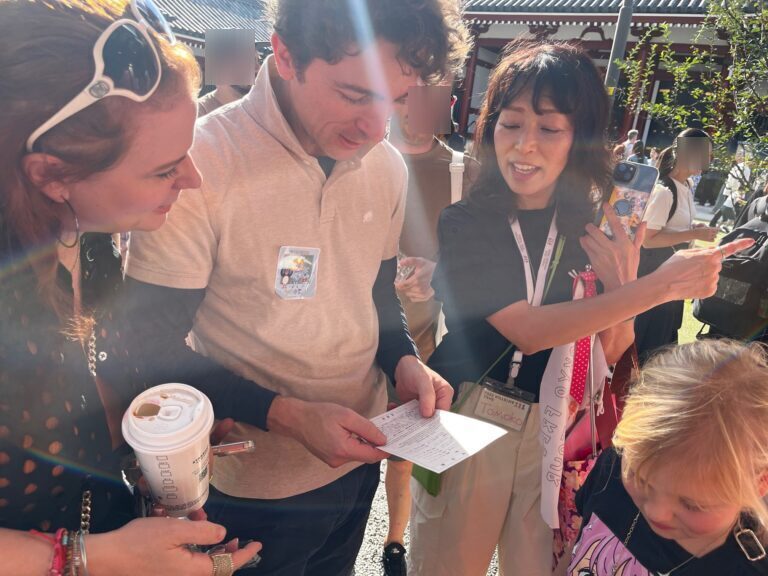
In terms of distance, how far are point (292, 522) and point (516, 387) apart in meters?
0.68

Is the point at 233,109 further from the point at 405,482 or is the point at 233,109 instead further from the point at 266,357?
the point at 405,482

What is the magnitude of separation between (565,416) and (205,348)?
0.91 metres

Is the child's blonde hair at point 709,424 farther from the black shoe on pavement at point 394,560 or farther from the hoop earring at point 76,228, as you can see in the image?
the black shoe on pavement at point 394,560

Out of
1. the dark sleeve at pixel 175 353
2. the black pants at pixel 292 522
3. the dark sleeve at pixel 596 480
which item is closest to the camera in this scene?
the dark sleeve at pixel 175 353

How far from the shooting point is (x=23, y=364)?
2.56ft

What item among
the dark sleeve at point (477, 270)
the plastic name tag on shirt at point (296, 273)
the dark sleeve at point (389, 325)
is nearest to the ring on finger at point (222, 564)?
the plastic name tag on shirt at point (296, 273)

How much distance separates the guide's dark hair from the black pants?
878 millimetres

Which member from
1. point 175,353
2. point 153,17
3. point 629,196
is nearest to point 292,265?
point 175,353

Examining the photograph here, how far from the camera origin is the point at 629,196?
1.61 meters

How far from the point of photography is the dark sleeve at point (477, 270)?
1490mm

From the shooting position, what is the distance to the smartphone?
5.25ft

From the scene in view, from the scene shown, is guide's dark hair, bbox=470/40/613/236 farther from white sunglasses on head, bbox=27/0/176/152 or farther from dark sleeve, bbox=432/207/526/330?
white sunglasses on head, bbox=27/0/176/152

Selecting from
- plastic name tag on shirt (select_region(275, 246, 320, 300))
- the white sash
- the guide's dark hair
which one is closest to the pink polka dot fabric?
the white sash

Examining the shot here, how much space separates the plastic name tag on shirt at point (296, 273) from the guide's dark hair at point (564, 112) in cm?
59
